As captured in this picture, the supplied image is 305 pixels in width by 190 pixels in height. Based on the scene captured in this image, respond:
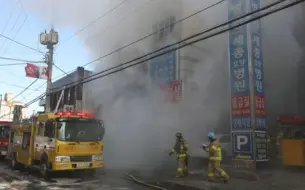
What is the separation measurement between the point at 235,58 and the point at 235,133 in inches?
73.3

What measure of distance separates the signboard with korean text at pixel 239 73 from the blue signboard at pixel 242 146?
0.19m

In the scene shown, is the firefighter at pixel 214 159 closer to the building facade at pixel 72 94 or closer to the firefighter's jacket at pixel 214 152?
the firefighter's jacket at pixel 214 152

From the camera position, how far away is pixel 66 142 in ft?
26.6

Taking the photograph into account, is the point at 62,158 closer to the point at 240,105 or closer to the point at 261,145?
the point at 240,105

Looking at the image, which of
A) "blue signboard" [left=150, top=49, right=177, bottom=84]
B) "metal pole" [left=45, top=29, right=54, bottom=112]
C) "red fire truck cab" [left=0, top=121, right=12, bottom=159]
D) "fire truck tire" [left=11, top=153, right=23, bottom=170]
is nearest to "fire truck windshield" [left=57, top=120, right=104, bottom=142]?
"blue signboard" [left=150, top=49, right=177, bottom=84]

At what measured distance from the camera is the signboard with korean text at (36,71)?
633 inches

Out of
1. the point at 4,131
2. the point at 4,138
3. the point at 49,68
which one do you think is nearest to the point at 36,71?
the point at 49,68

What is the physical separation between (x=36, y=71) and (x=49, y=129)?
28.1 ft

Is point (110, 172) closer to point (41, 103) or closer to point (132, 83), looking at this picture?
point (132, 83)

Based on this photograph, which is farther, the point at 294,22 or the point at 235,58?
the point at 294,22

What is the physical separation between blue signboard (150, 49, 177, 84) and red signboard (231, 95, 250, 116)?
2621mm

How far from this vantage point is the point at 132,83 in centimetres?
1185

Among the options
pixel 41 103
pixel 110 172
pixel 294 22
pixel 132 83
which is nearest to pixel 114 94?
pixel 132 83

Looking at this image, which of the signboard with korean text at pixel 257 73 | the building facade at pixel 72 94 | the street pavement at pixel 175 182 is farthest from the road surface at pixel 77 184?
the building facade at pixel 72 94
